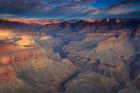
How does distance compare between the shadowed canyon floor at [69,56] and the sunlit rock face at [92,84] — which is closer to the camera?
the sunlit rock face at [92,84]

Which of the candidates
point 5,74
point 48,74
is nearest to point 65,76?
point 48,74

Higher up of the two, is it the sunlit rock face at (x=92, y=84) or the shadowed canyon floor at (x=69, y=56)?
the shadowed canyon floor at (x=69, y=56)

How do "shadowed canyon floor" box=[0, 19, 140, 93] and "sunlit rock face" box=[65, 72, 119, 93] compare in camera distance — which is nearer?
"sunlit rock face" box=[65, 72, 119, 93]

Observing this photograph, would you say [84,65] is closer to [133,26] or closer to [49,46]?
Answer: [49,46]

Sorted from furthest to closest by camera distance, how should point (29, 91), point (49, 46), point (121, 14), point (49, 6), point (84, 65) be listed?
point (49, 6) → point (121, 14) → point (49, 46) → point (84, 65) → point (29, 91)

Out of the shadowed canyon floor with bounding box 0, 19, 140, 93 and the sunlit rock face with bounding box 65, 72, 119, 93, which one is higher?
the shadowed canyon floor with bounding box 0, 19, 140, 93

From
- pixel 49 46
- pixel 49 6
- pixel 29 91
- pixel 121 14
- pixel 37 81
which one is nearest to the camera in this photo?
pixel 29 91

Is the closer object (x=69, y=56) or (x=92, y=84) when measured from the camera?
Result: (x=92, y=84)

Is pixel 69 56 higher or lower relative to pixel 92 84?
higher
